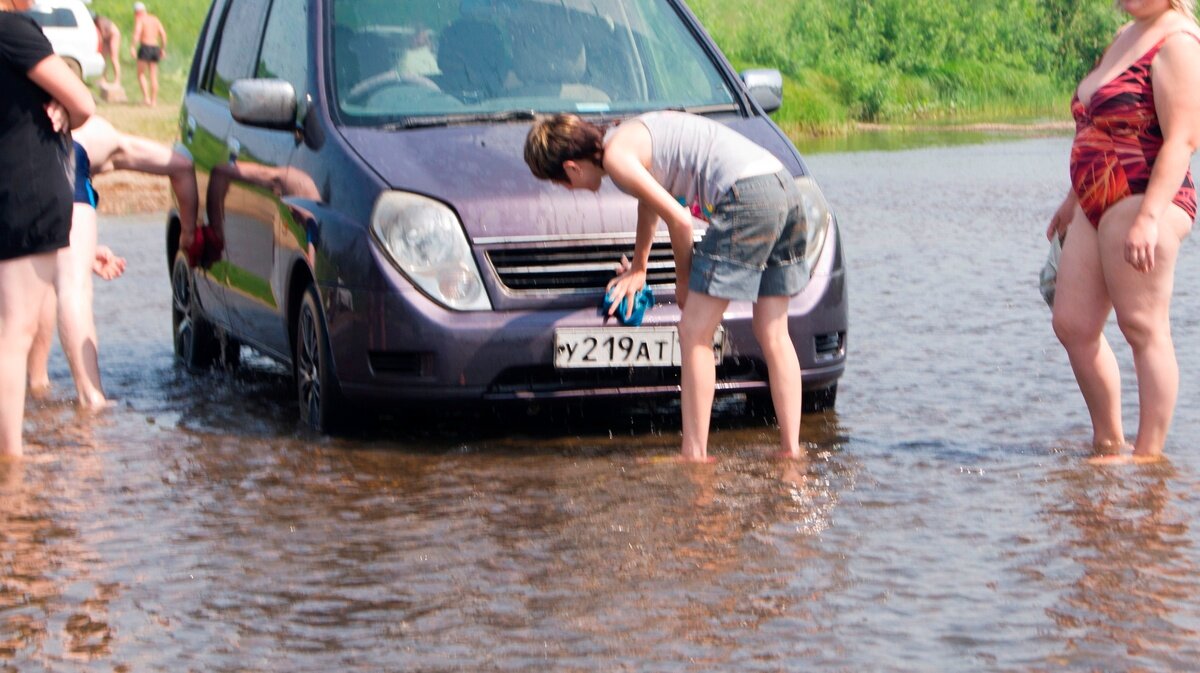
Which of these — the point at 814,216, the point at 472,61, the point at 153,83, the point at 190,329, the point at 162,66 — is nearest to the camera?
the point at 814,216

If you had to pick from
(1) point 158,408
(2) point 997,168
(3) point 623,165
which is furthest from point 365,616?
(2) point 997,168

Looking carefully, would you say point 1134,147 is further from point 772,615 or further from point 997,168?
point 997,168

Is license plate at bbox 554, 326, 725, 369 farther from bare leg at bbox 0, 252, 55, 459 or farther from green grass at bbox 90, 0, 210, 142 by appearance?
green grass at bbox 90, 0, 210, 142

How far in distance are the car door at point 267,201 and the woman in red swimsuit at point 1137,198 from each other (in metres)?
2.76

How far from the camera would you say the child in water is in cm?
677

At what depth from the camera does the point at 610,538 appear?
239 inches

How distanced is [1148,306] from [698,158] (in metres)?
1.52

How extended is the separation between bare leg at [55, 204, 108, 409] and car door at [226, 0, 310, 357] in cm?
58

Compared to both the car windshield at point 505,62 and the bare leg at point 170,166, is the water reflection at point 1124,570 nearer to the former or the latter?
the car windshield at point 505,62

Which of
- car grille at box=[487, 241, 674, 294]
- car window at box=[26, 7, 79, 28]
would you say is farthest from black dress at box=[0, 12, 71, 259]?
car window at box=[26, 7, 79, 28]

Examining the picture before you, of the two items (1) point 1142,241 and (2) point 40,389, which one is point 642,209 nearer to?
(1) point 1142,241

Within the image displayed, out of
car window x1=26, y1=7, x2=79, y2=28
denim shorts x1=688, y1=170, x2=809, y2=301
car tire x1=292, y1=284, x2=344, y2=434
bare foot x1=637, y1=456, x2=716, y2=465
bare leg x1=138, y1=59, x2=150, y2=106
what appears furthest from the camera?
car window x1=26, y1=7, x2=79, y2=28

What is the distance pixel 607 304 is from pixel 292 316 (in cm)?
150

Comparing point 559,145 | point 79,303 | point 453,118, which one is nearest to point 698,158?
point 559,145
